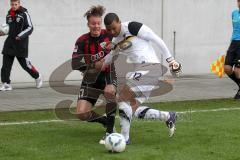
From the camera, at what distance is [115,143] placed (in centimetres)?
729

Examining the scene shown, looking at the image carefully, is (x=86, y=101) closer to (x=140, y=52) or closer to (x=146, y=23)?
(x=140, y=52)

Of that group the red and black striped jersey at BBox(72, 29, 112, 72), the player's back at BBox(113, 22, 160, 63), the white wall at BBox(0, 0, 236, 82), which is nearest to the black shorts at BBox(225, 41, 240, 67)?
the white wall at BBox(0, 0, 236, 82)

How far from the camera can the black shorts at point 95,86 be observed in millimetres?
8250

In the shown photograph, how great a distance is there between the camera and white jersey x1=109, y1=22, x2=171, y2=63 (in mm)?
7680

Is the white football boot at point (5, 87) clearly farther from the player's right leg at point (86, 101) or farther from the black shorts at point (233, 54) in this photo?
the player's right leg at point (86, 101)

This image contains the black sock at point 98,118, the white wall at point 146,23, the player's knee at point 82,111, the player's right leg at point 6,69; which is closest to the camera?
the player's knee at point 82,111

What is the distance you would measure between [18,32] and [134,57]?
244 inches

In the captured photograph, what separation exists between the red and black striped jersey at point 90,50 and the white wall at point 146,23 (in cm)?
692

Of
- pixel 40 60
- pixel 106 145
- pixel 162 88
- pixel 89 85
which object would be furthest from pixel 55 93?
pixel 106 145

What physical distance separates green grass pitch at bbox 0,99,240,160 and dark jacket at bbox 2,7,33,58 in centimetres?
318

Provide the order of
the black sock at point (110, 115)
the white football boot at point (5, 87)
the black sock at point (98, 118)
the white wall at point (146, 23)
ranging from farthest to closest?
the white wall at point (146, 23), the white football boot at point (5, 87), the black sock at point (98, 118), the black sock at point (110, 115)

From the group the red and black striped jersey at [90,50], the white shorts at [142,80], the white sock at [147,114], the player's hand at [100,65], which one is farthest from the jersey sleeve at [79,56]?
the white sock at [147,114]

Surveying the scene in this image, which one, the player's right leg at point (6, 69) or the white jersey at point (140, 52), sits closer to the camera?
the white jersey at point (140, 52)

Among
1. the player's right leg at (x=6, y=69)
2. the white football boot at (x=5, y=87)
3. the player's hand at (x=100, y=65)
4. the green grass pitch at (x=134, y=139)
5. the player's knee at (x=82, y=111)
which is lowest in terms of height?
the white football boot at (x=5, y=87)
